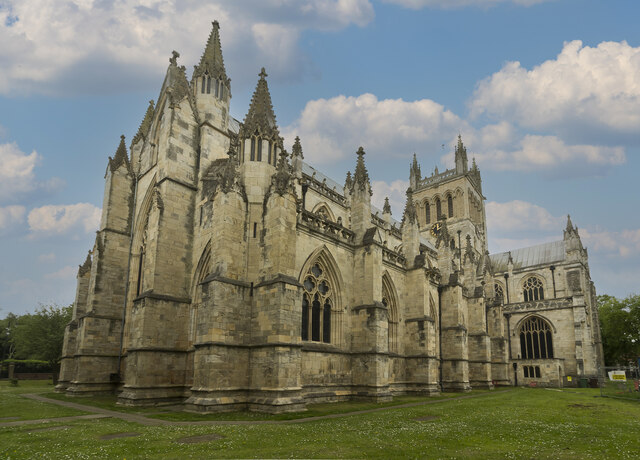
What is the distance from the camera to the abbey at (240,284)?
17469 mm

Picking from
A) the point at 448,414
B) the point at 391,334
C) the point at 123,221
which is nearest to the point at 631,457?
the point at 448,414

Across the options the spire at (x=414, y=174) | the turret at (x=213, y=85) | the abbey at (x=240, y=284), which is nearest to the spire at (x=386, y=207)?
the abbey at (x=240, y=284)

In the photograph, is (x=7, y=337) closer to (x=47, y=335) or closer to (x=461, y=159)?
(x=47, y=335)

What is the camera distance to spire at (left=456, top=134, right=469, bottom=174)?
2533 inches

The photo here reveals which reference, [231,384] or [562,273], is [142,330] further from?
[562,273]

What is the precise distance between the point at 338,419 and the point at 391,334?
38.6ft

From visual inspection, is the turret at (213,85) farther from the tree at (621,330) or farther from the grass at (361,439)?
the tree at (621,330)

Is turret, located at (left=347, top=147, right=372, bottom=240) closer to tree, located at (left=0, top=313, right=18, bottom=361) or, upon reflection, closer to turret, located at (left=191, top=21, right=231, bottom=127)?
turret, located at (left=191, top=21, right=231, bottom=127)

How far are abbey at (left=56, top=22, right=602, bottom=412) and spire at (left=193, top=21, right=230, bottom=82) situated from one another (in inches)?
3.3

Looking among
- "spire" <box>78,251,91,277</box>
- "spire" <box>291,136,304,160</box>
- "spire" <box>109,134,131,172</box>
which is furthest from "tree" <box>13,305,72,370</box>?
"spire" <box>291,136,304,160</box>

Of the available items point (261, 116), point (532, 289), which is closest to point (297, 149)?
point (261, 116)

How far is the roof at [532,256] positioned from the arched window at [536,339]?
10.2m

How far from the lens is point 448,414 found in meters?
16.5

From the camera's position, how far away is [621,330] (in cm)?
5047
